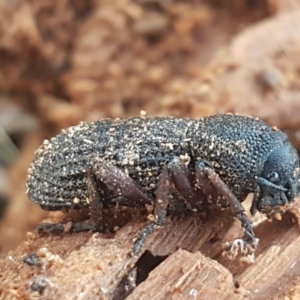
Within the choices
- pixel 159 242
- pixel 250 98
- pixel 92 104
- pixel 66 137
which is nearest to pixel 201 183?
pixel 159 242

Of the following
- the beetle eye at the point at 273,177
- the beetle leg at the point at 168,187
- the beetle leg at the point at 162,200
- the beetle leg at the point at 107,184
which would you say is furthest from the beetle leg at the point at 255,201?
the beetle leg at the point at 107,184

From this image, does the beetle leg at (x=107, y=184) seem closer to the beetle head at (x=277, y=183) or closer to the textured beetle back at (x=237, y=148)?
the textured beetle back at (x=237, y=148)

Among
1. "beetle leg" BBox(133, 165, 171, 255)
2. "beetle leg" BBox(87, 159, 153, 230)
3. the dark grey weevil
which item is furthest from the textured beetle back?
"beetle leg" BBox(87, 159, 153, 230)

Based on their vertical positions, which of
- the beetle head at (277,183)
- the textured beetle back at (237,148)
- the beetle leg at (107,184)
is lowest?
the beetle head at (277,183)

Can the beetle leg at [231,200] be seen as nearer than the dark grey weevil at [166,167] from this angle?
Yes

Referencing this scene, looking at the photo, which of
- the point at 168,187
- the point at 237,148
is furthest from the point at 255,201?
the point at 168,187

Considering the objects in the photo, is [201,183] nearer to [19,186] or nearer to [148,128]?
[148,128]

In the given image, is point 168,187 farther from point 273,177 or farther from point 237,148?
point 273,177

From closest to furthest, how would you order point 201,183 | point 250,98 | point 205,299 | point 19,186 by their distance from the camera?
point 205,299 → point 201,183 → point 250,98 → point 19,186
